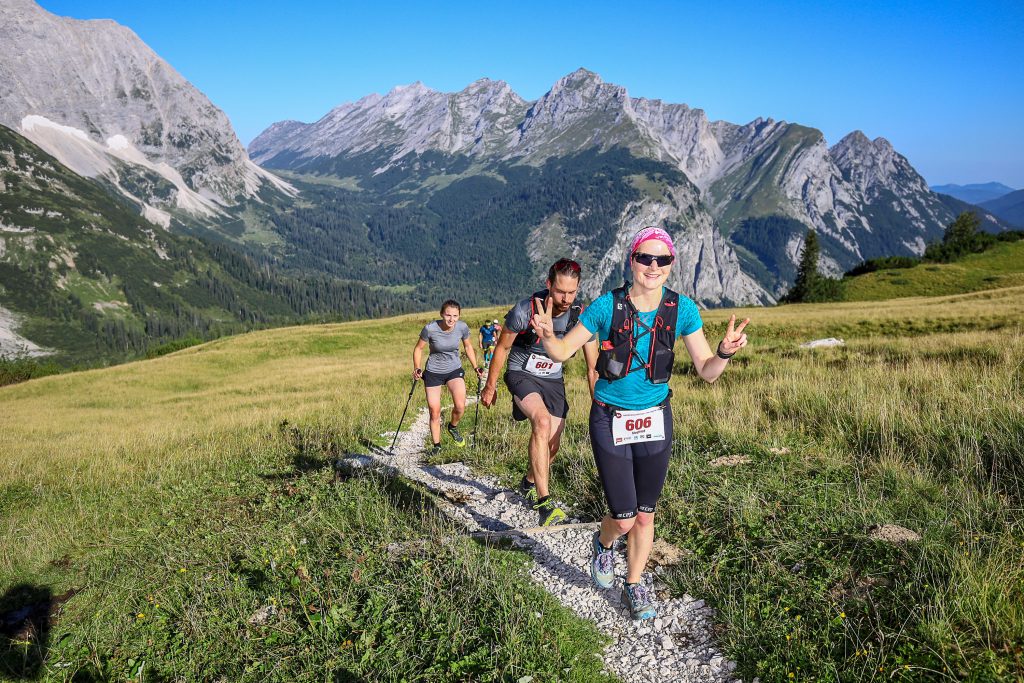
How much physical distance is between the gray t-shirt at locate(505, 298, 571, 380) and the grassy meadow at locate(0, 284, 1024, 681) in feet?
6.02

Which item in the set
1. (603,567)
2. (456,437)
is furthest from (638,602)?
(456,437)

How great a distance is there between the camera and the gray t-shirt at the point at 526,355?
728 centimetres

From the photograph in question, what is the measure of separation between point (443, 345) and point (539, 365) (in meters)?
3.87

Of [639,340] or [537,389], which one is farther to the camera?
[537,389]

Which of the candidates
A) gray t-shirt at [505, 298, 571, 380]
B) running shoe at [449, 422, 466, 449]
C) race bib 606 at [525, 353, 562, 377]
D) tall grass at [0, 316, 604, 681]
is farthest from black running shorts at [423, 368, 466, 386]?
race bib 606 at [525, 353, 562, 377]

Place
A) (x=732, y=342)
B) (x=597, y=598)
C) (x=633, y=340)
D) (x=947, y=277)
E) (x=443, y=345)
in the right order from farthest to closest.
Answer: (x=947, y=277), (x=443, y=345), (x=597, y=598), (x=633, y=340), (x=732, y=342)

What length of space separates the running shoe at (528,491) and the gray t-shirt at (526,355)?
1.82 metres

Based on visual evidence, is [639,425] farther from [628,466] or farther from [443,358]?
[443,358]

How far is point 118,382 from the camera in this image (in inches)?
1501

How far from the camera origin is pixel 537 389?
750 cm

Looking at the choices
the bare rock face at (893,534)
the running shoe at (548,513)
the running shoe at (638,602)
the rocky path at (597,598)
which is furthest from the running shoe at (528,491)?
the bare rock face at (893,534)

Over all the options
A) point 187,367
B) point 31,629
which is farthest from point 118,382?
point 31,629

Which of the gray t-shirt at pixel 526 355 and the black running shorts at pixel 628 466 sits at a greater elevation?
the gray t-shirt at pixel 526 355

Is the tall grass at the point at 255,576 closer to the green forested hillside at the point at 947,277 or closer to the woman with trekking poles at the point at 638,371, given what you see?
the woman with trekking poles at the point at 638,371
